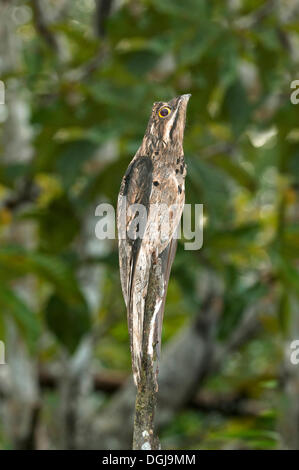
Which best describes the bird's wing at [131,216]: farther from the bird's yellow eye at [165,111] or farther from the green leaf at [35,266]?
the green leaf at [35,266]

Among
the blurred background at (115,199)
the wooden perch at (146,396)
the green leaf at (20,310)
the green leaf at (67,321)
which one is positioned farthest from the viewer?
the green leaf at (67,321)

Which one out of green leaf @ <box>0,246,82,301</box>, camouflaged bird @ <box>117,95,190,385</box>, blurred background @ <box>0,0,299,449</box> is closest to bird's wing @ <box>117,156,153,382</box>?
camouflaged bird @ <box>117,95,190,385</box>

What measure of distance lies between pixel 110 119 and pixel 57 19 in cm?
137

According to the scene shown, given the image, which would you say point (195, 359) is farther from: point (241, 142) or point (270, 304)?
point (241, 142)

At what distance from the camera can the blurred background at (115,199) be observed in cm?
145

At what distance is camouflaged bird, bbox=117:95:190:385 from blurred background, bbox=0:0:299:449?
41 cm

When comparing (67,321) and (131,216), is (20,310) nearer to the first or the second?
(67,321)

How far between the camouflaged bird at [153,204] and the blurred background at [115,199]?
41 cm

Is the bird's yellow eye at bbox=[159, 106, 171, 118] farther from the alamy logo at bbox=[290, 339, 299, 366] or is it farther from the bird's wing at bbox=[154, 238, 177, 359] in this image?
the alamy logo at bbox=[290, 339, 299, 366]

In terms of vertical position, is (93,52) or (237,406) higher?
(93,52)

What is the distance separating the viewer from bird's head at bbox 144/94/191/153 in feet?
1.73

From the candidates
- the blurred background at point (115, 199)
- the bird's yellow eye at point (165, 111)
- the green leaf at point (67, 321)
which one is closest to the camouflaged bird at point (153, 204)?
the bird's yellow eye at point (165, 111)

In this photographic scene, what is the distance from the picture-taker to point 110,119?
1.54 m

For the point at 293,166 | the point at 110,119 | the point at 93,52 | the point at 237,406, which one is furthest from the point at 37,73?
the point at 237,406
